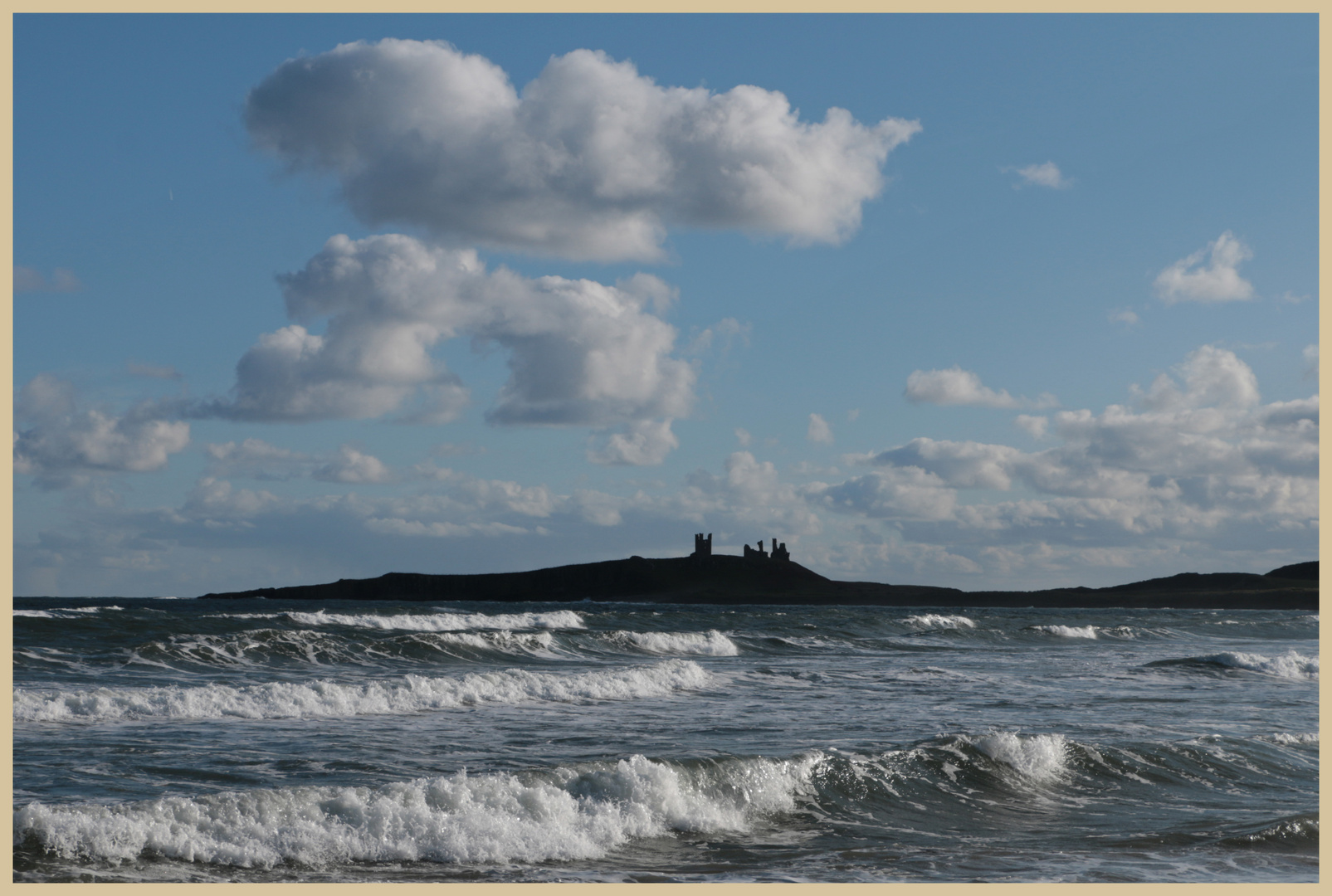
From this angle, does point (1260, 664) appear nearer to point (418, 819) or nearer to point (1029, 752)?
point (1029, 752)

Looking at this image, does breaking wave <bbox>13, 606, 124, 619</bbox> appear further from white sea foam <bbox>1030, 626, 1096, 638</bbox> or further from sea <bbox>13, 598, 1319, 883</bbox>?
white sea foam <bbox>1030, 626, 1096, 638</bbox>

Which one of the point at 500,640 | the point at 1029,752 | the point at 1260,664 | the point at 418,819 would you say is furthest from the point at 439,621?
the point at 418,819

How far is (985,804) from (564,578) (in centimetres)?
14002

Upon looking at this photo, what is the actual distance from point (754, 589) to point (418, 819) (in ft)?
422

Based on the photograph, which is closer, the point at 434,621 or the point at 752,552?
the point at 434,621

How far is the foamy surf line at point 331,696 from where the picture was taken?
1531cm

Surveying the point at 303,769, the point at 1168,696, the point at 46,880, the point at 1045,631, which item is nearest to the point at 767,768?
the point at 303,769

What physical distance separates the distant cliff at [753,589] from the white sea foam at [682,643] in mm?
87109

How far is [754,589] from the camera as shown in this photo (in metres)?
136

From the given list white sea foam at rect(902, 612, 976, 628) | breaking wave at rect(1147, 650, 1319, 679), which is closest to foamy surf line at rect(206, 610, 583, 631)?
white sea foam at rect(902, 612, 976, 628)

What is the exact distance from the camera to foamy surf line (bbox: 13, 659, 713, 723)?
15.3 m

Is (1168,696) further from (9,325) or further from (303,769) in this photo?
(9,325)

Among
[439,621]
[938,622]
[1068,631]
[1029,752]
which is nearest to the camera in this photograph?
[1029,752]

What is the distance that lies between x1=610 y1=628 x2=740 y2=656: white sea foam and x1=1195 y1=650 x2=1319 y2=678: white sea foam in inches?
540
